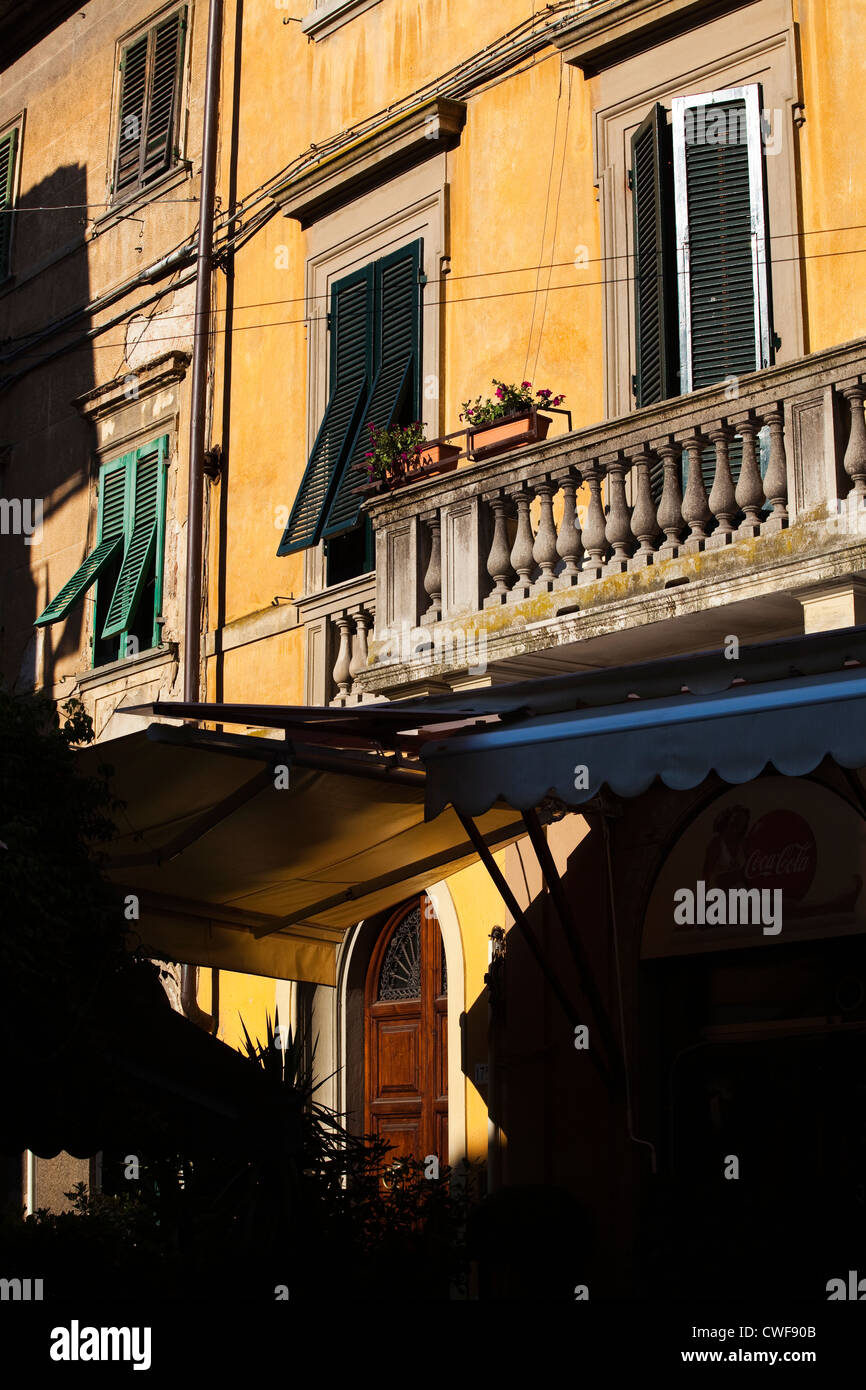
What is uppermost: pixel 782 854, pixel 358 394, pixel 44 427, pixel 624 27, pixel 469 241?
pixel 624 27

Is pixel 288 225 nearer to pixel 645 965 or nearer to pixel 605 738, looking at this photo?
pixel 645 965

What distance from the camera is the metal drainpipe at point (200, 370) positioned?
15.6 m

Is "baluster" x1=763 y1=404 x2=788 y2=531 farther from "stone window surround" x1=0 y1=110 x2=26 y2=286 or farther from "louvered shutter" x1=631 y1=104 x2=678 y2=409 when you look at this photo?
"stone window surround" x1=0 y1=110 x2=26 y2=286

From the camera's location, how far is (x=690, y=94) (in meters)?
12.2

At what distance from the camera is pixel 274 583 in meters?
15.0

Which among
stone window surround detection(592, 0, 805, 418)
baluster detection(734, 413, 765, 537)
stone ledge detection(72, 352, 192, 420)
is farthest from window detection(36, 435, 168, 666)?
baluster detection(734, 413, 765, 537)

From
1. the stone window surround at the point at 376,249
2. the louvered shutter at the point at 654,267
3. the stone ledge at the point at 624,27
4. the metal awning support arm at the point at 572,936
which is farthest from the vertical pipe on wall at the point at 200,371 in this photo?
the metal awning support arm at the point at 572,936

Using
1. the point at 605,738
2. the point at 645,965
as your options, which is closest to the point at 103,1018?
the point at 605,738

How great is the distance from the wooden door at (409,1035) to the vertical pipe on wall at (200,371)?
3125mm

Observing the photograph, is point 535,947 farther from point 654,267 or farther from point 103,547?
point 103,547

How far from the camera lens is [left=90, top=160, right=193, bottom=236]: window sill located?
17016 millimetres

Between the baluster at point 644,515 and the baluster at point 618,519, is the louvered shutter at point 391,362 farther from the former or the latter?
the baluster at point 644,515

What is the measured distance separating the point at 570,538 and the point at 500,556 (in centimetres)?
57

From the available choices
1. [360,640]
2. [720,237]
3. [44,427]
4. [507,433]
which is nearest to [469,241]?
[507,433]
